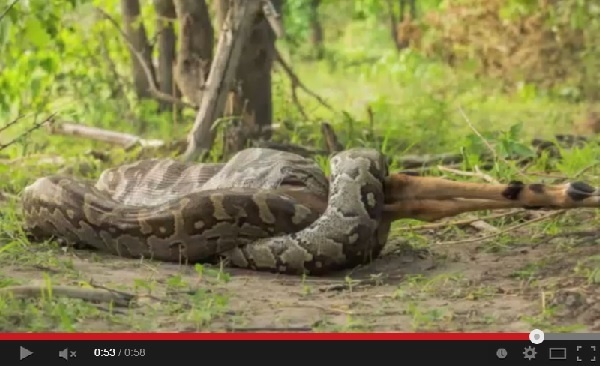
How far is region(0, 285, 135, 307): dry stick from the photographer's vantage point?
4.22 meters

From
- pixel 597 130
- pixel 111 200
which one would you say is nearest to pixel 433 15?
pixel 597 130

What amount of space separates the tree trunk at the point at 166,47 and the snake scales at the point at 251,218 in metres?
4.27

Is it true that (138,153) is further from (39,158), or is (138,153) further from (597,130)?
(597,130)

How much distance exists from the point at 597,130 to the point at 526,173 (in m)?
4.73

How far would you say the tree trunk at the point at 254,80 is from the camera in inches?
344

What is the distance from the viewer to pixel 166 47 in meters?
10.7

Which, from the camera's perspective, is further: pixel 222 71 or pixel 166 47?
pixel 166 47

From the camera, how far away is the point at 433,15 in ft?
49.8

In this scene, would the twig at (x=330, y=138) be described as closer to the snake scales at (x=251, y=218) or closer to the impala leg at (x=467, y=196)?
the snake scales at (x=251, y=218)

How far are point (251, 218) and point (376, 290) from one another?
38.4 inches
